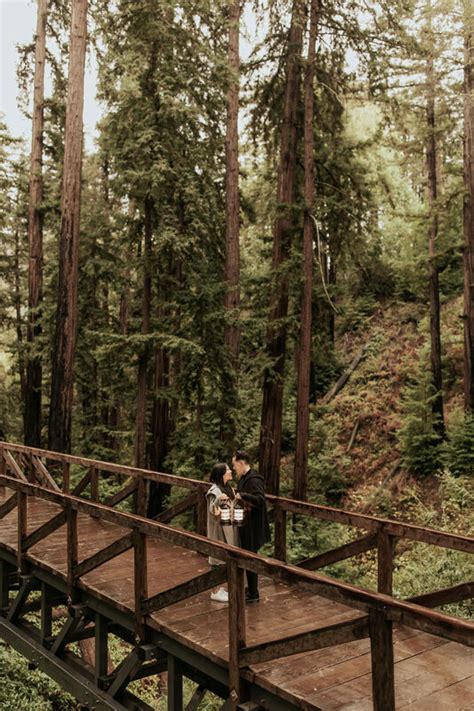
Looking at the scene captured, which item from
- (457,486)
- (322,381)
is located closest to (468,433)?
(457,486)

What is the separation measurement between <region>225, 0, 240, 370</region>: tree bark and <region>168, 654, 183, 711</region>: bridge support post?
1085 cm

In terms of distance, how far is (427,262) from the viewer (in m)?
20.2

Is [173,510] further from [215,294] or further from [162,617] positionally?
[215,294]

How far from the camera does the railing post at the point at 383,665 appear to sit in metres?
3.88

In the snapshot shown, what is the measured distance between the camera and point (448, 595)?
564cm

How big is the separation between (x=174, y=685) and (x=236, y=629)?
1.40 m

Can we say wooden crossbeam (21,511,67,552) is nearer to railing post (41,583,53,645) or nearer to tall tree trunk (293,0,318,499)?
railing post (41,583,53,645)

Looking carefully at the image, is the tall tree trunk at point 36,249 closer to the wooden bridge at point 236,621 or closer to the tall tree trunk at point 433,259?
the wooden bridge at point 236,621

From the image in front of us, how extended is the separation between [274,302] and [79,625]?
9.83 metres

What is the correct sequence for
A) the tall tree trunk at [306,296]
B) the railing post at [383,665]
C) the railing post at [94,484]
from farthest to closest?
the tall tree trunk at [306,296]
the railing post at [94,484]
the railing post at [383,665]

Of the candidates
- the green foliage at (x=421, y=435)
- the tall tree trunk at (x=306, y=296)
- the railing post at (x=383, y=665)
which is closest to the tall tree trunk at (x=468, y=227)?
the green foliage at (x=421, y=435)

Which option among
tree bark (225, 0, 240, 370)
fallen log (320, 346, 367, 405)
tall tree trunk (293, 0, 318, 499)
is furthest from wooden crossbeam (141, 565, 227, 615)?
fallen log (320, 346, 367, 405)

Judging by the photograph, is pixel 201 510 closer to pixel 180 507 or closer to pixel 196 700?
pixel 180 507

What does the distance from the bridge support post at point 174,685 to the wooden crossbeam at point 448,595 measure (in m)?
2.30
